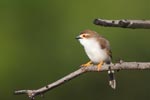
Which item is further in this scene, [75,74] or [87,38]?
[87,38]

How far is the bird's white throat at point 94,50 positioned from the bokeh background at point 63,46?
17.2ft

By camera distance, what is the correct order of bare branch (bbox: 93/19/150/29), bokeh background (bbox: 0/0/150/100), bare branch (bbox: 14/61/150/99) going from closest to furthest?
bare branch (bbox: 93/19/150/29) < bare branch (bbox: 14/61/150/99) < bokeh background (bbox: 0/0/150/100)

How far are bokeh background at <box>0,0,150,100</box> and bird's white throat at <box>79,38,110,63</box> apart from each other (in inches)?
206

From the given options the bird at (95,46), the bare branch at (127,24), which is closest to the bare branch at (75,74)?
the bare branch at (127,24)

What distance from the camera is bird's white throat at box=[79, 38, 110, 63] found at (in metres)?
3.63

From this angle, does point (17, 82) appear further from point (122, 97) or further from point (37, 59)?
point (122, 97)

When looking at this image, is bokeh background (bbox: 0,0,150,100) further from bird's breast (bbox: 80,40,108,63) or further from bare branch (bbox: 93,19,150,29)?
bare branch (bbox: 93,19,150,29)

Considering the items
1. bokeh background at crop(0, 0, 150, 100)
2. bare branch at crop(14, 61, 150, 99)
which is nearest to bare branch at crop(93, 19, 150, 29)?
bare branch at crop(14, 61, 150, 99)

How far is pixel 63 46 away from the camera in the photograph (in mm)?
10000

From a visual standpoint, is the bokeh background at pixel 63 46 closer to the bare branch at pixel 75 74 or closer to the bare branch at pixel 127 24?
the bare branch at pixel 75 74

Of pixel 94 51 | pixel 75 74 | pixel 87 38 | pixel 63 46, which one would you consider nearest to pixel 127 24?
pixel 75 74

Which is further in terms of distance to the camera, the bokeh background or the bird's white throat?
the bokeh background

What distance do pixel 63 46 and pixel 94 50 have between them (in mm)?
6239

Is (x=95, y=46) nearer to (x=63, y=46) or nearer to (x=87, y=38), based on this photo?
(x=87, y=38)
